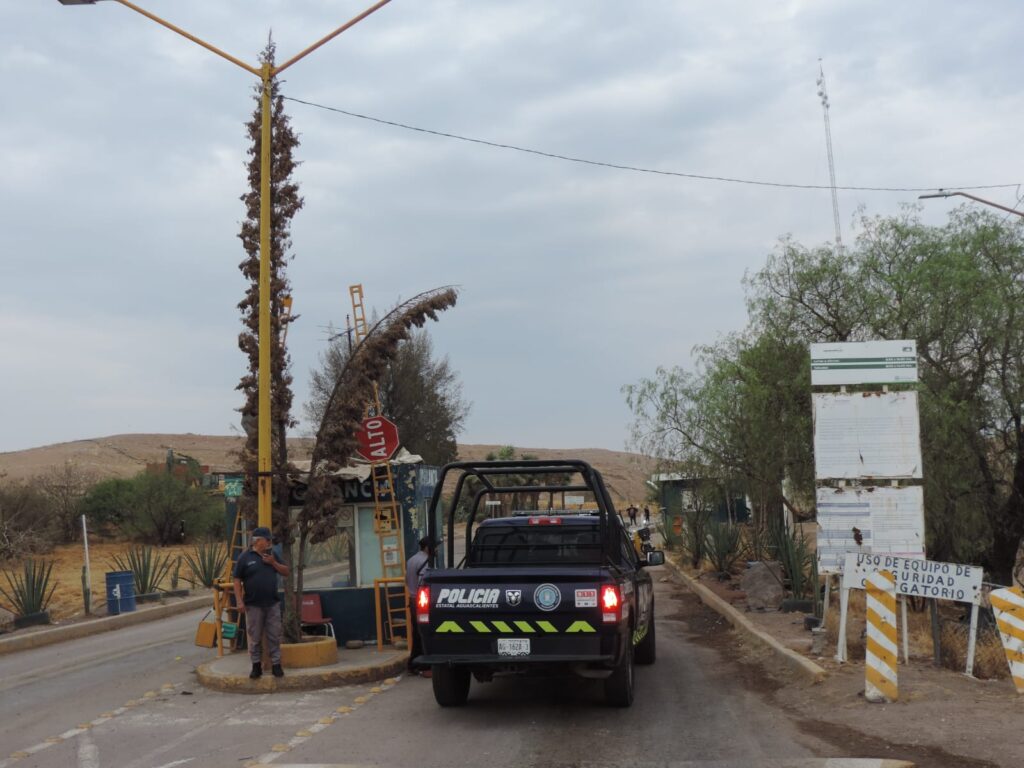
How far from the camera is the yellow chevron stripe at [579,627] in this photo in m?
9.62

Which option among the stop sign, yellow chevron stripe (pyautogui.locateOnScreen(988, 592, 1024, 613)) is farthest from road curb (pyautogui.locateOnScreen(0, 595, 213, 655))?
yellow chevron stripe (pyautogui.locateOnScreen(988, 592, 1024, 613))

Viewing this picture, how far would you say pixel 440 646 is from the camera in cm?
995

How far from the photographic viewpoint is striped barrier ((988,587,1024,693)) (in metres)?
Result: 10.5

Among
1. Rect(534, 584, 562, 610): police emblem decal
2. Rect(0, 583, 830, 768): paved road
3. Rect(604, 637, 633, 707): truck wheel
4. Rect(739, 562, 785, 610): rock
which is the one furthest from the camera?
Rect(739, 562, 785, 610): rock

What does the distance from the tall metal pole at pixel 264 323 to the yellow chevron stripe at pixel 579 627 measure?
4740mm

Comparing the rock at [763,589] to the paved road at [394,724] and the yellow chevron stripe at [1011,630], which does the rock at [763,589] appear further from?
the yellow chevron stripe at [1011,630]

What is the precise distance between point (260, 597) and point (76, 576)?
2244 centimetres

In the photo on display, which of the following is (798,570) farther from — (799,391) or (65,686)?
(65,686)

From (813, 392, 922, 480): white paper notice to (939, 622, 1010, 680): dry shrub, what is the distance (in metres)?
2.14

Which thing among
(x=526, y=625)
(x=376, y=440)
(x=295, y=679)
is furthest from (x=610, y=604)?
(x=376, y=440)

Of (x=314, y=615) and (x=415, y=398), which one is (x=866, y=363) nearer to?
(x=314, y=615)

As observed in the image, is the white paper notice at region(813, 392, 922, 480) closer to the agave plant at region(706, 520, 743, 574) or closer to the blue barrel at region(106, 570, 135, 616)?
the agave plant at region(706, 520, 743, 574)

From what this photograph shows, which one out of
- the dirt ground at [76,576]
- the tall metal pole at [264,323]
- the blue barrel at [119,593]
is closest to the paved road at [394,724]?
the tall metal pole at [264,323]

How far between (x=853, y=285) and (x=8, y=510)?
1166 inches
